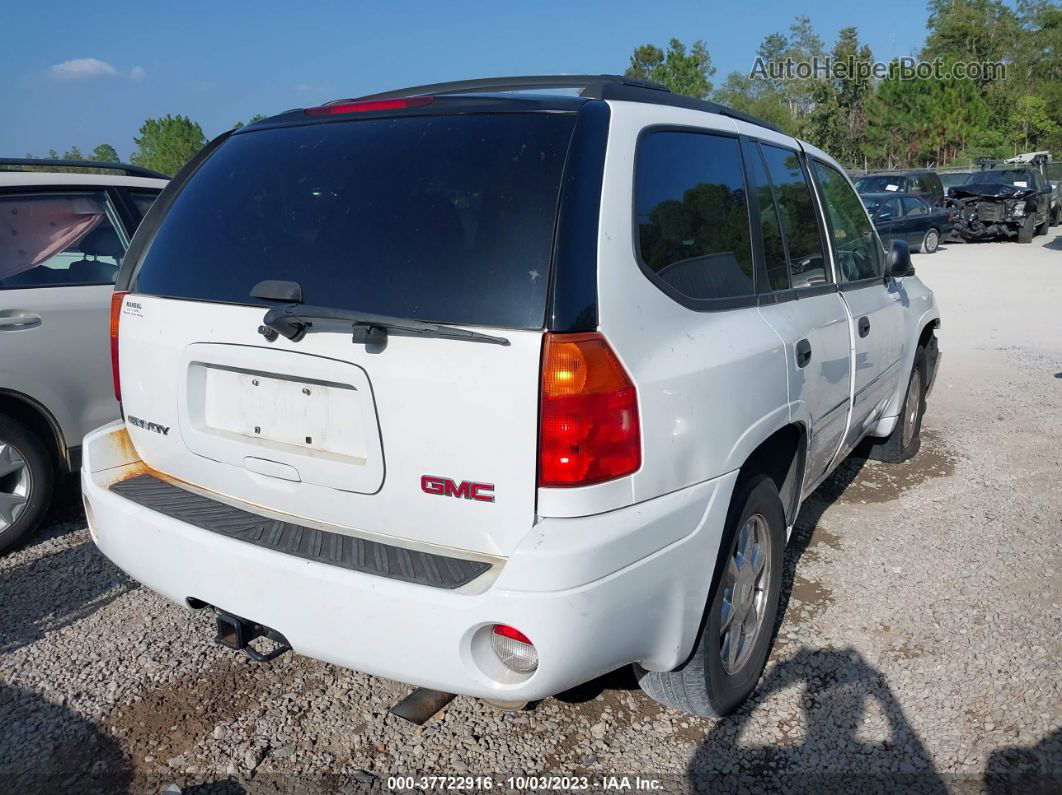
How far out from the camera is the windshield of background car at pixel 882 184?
21.4 metres

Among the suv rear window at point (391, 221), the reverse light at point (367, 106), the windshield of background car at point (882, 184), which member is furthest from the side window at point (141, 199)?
the windshield of background car at point (882, 184)

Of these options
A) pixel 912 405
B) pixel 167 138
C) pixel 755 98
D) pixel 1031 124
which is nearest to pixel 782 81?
pixel 755 98

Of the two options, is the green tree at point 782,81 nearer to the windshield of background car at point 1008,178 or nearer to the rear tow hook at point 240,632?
the windshield of background car at point 1008,178

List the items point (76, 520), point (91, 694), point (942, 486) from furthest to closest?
point (942, 486) → point (76, 520) → point (91, 694)

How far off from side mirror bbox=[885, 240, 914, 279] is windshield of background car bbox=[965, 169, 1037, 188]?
21.2 meters

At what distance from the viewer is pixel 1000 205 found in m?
21.8

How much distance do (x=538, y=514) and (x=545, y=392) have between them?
294 mm

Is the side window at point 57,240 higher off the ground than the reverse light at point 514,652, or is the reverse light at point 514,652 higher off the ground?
the side window at point 57,240

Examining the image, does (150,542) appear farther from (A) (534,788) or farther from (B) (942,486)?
(B) (942,486)

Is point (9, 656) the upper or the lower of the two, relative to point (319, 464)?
lower

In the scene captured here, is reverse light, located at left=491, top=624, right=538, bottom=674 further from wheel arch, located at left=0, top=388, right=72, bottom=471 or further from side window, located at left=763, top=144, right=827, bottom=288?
wheel arch, located at left=0, top=388, right=72, bottom=471

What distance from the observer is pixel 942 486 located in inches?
202

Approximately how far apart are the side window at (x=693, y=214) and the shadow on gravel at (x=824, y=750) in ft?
4.63

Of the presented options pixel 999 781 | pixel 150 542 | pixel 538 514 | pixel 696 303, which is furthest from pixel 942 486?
pixel 150 542
